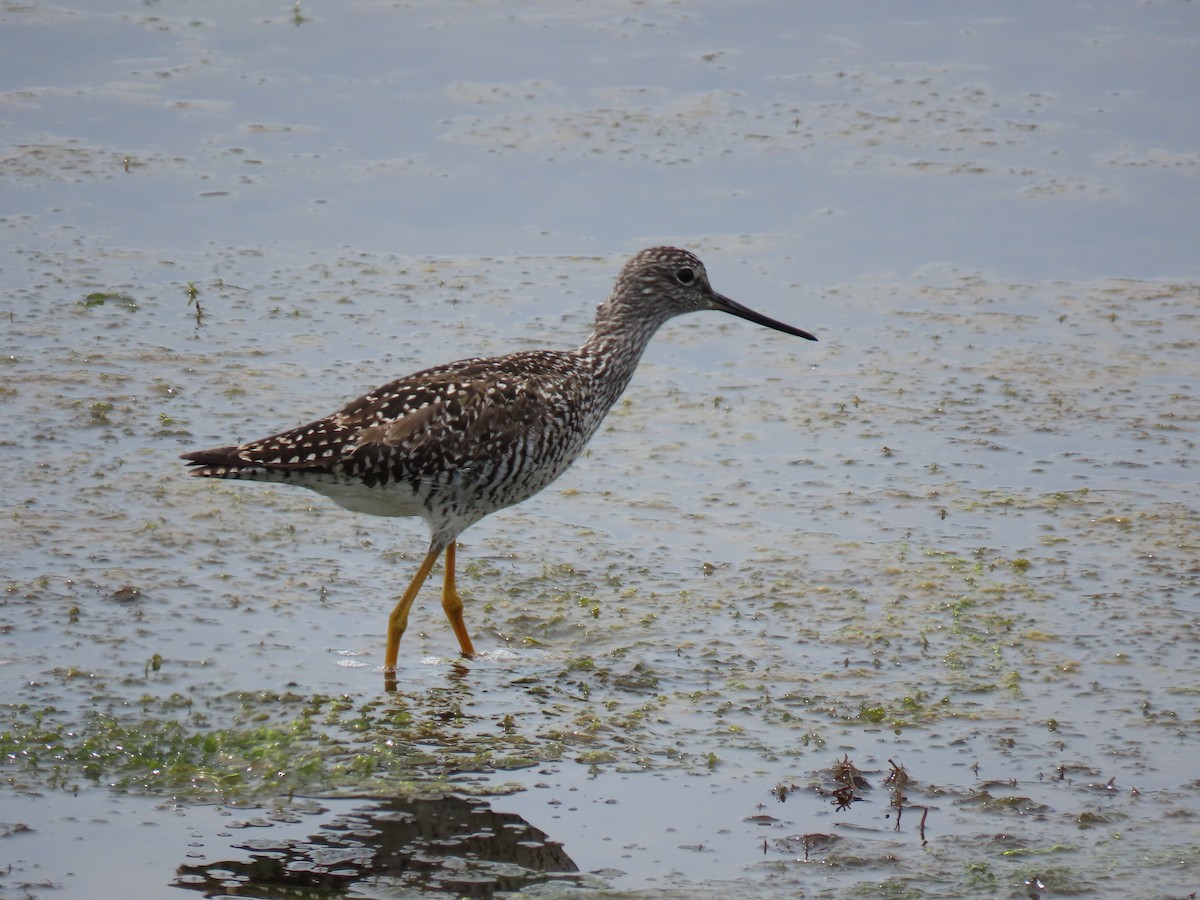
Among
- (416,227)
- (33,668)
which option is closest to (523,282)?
(416,227)

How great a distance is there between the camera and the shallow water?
19.5 feet

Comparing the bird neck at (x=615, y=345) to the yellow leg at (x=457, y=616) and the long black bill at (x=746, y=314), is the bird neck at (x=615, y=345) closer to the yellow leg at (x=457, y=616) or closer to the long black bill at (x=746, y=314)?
the long black bill at (x=746, y=314)

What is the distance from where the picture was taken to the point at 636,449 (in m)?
9.23

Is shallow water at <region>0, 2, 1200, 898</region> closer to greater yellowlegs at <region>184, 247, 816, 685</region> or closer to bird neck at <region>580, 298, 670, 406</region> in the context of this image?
greater yellowlegs at <region>184, 247, 816, 685</region>

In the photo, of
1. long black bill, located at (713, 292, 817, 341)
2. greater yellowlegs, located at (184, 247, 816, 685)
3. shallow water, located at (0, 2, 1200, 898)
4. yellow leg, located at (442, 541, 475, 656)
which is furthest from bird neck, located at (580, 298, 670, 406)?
yellow leg, located at (442, 541, 475, 656)

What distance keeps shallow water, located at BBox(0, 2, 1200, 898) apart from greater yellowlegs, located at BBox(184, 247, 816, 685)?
60 cm

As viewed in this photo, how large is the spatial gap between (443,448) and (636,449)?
2.43 meters

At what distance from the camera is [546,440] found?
725 centimetres

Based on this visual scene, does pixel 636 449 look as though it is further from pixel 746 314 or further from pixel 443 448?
pixel 443 448

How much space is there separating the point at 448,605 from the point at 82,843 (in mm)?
2199

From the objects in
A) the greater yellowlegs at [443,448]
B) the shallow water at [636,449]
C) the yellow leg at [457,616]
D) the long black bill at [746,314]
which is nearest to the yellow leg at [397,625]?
the greater yellowlegs at [443,448]

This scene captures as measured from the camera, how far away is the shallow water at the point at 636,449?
595 cm

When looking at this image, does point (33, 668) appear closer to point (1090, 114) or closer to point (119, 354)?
point (119, 354)

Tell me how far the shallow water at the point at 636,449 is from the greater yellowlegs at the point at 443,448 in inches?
23.7
